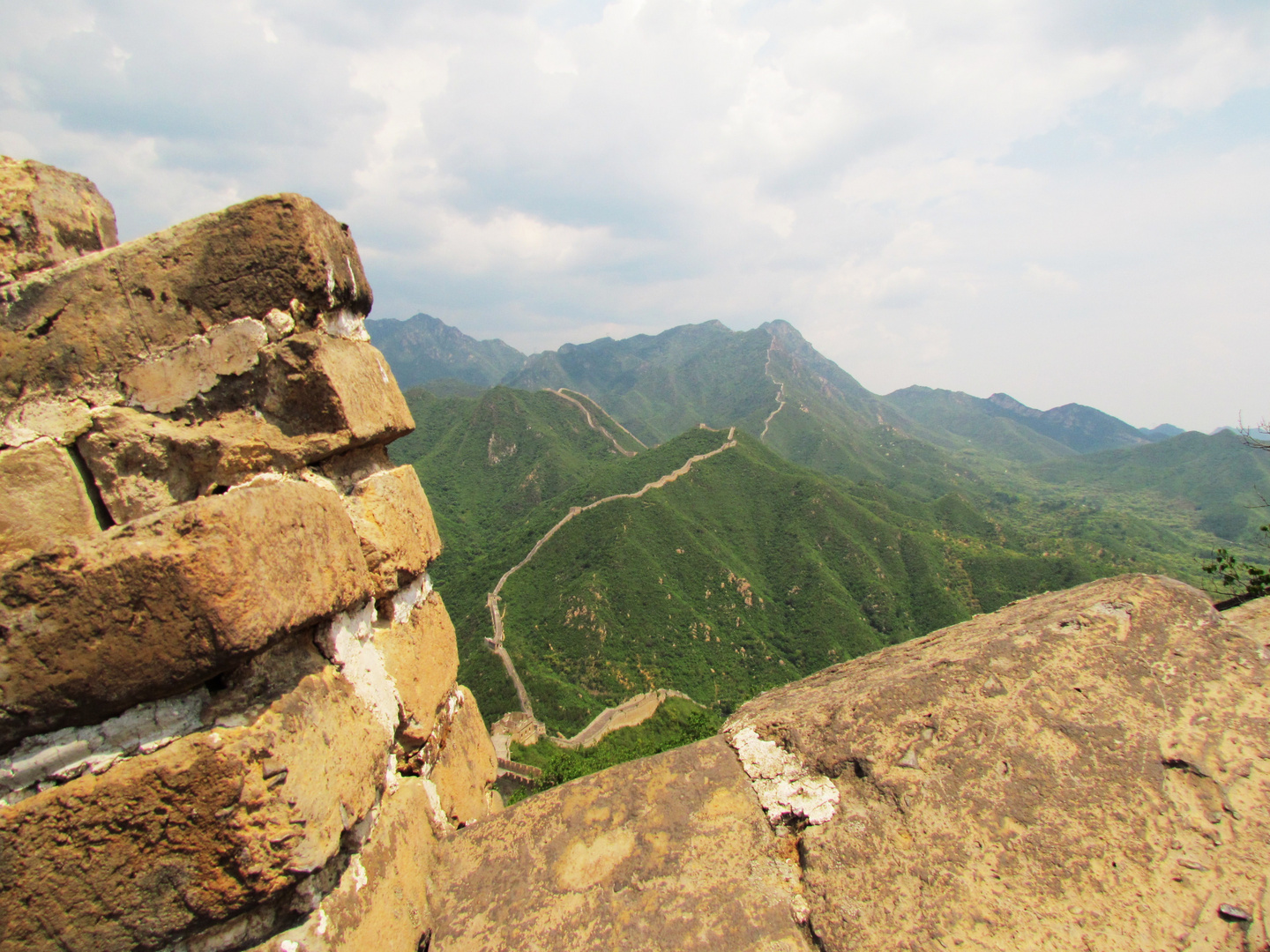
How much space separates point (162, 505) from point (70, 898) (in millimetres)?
1683

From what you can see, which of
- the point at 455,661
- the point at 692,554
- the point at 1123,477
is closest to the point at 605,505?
the point at 692,554

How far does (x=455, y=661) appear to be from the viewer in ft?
13.5

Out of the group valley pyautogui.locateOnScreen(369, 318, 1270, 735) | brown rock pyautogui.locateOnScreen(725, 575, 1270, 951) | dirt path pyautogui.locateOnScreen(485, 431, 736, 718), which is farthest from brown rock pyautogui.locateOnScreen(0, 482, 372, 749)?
dirt path pyautogui.locateOnScreen(485, 431, 736, 718)

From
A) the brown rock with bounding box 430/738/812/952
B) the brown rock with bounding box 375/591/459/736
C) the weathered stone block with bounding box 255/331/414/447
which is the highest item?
the weathered stone block with bounding box 255/331/414/447

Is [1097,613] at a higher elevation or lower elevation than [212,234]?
lower

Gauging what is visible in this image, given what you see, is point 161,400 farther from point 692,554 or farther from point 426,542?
point 692,554

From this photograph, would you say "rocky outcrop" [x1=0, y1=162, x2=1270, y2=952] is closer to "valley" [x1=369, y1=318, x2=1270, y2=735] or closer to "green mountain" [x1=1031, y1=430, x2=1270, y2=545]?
"valley" [x1=369, y1=318, x2=1270, y2=735]

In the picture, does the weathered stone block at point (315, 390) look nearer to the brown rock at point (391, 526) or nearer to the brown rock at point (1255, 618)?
the brown rock at point (391, 526)

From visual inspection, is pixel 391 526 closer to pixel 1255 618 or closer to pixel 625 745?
pixel 1255 618

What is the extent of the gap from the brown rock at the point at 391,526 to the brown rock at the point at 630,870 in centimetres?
161

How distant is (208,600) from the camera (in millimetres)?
2127

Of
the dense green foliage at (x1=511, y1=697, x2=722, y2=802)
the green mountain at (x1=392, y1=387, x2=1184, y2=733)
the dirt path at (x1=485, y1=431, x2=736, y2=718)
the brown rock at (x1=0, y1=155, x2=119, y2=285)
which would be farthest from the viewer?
the green mountain at (x1=392, y1=387, x2=1184, y2=733)

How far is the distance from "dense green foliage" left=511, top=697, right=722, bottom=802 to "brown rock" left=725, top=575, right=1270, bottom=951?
60.3 ft

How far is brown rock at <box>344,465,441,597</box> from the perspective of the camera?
A: 10.8ft
